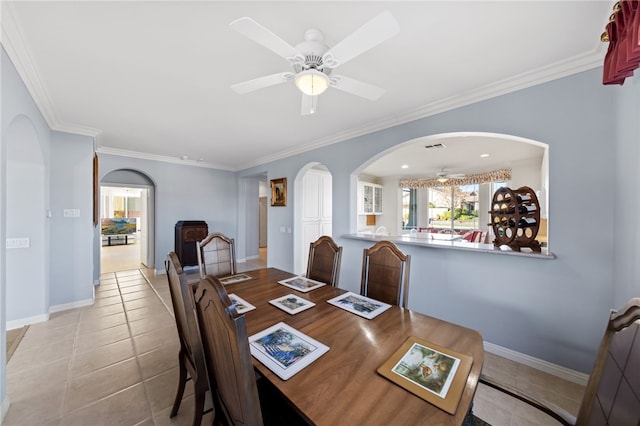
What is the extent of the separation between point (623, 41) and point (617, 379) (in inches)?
57.9

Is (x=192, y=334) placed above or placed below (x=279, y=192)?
below

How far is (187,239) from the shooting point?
5.07 meters

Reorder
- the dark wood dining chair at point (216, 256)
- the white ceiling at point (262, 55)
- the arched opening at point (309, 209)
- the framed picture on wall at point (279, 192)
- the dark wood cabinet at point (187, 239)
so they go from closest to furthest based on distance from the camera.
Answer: the white ceiling at point (262, 55) → the dark wood dining chair at point (216, 256) → the arched opening at point (309, 209) → the framed picture on wall at point (279, 192) → the dark wood cabinet at point (187, 239)

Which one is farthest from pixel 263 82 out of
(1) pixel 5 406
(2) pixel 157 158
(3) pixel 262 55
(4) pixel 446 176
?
(4) pixel 446 176

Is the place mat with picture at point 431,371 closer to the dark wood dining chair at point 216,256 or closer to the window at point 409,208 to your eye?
the dark wood dining chair at point 216,256

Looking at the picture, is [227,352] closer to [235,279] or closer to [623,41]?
[235,279]

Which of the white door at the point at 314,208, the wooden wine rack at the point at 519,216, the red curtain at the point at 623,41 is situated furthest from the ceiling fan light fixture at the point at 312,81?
the white door at the point at 314,208

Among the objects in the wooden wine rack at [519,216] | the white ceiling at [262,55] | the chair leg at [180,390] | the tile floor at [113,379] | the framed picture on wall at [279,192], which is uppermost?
the white ceiling at [262,55]

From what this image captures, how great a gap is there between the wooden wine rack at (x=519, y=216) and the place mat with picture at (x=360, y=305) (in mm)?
1485

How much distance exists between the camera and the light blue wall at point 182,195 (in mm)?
4715

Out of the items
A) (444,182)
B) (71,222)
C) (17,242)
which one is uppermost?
(444,182)

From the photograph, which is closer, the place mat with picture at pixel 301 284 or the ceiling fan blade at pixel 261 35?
the ceiling fan blade at pixel 261 35

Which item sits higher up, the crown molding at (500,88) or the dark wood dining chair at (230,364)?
the crown molding at (500,88)

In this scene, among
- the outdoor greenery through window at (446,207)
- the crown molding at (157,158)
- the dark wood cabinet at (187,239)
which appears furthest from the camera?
the outdoor greenery through window at (446,207)
